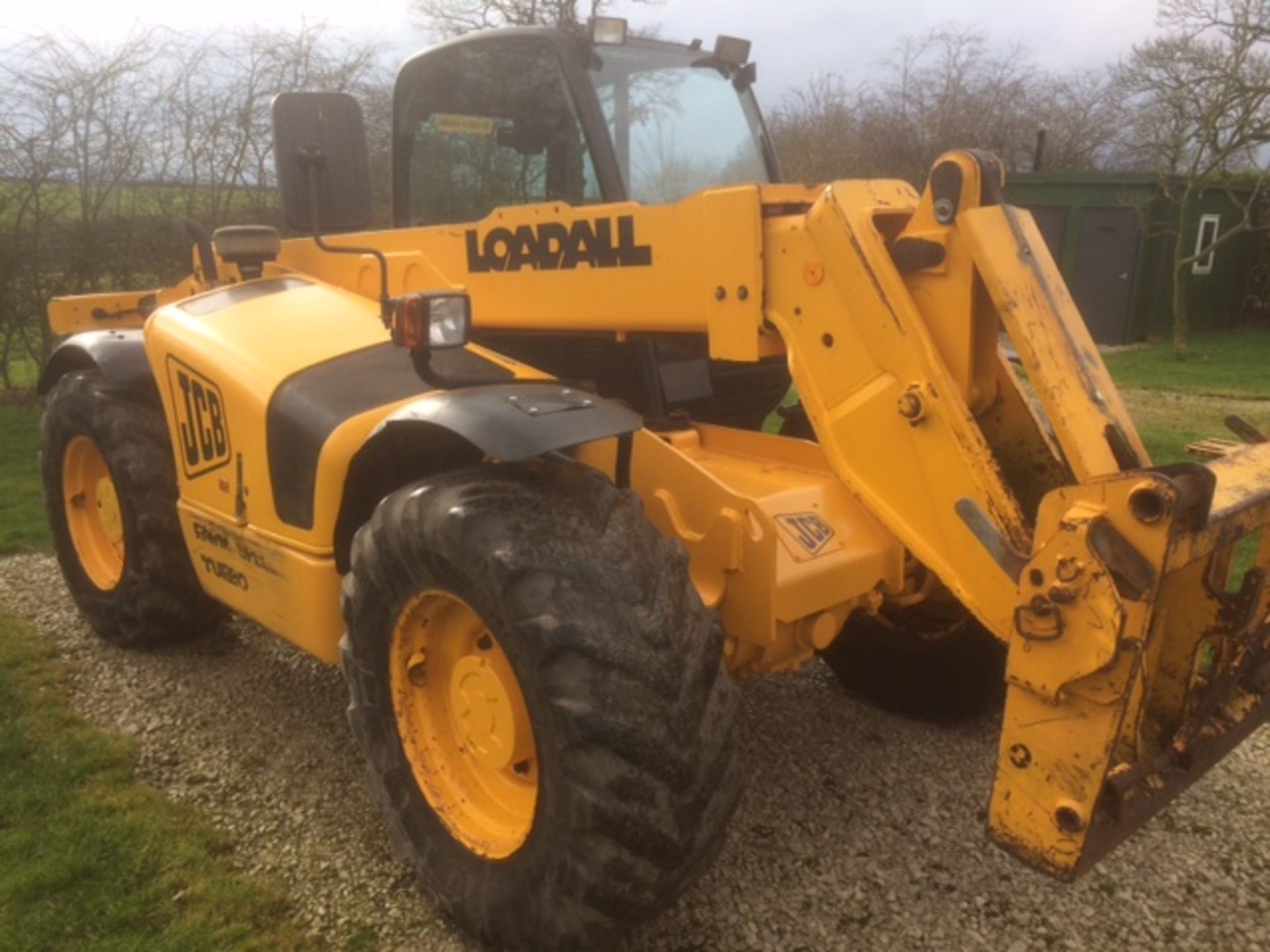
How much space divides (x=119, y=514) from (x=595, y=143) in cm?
250

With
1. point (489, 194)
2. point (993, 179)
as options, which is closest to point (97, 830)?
point (489, 194)

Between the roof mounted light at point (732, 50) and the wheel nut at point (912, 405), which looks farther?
the roof mounted light at point (732, 50)

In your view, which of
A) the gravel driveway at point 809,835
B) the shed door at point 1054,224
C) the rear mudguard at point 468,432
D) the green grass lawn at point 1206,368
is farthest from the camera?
the shed door at point 1054,224

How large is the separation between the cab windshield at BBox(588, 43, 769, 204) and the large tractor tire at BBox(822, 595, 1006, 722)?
1.60 metres

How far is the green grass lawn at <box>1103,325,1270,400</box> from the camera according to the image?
506 inches

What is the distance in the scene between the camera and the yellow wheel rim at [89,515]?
4.63 metres

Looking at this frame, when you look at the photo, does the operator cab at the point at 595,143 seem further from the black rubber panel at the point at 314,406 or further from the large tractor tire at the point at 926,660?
the large tractor tire at the point at 926,660

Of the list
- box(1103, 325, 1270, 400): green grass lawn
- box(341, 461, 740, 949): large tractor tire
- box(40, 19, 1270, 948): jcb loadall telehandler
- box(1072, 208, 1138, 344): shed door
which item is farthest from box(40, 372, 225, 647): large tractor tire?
box(1072, 208, 1138, 344): shed door

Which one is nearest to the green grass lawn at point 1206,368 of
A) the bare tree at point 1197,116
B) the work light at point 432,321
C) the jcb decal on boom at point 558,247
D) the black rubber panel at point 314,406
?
the bare tree at point 1197,116

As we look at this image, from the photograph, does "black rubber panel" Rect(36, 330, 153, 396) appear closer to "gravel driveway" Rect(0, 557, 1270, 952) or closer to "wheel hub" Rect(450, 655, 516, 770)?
"gravel driveway" Rect(0, 557, 1270, 952)

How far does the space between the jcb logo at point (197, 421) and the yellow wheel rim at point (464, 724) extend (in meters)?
1.13

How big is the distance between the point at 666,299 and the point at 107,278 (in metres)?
8.80

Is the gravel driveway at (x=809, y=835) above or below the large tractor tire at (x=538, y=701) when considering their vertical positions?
below

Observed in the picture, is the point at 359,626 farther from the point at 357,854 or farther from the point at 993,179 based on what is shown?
the point at 993,179
